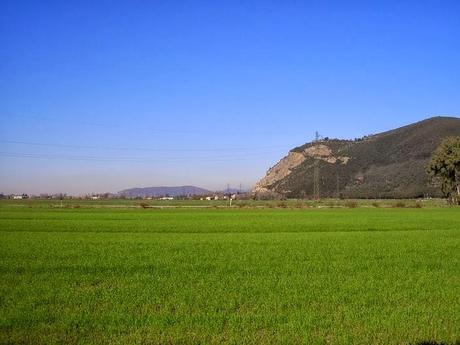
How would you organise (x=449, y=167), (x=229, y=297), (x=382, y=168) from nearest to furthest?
(x=229, y=297), (x=449, y=167), (x=382, y=168)

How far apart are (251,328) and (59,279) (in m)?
7.69

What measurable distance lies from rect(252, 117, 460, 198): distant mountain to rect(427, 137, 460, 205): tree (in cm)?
4560

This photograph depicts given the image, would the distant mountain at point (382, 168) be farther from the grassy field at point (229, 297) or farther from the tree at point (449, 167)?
the grassy field at point (229, 297)

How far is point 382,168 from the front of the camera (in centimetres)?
17538

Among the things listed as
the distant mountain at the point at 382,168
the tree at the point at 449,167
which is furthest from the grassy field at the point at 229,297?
the distant mountain at the point at 382,168

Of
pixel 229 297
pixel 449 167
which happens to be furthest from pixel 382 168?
pixel 229 297

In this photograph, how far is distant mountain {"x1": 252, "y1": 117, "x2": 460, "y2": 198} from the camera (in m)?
159

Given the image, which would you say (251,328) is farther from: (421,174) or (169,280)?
(421,174)

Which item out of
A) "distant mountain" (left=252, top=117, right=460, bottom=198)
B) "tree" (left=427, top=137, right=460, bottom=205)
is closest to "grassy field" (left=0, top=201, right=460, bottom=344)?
"tree" (left=427, top=137, right=460, bottom=205)

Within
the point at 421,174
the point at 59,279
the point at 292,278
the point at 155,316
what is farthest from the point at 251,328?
the point at 421,174

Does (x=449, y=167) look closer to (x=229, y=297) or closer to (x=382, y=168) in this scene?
(x=382, y=168)

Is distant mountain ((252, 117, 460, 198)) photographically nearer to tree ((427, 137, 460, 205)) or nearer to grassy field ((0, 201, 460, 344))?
tree ((427, 137, 460, 205))

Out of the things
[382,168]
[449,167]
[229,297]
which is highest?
[382,168]

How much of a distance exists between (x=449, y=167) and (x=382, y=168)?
240 feet
